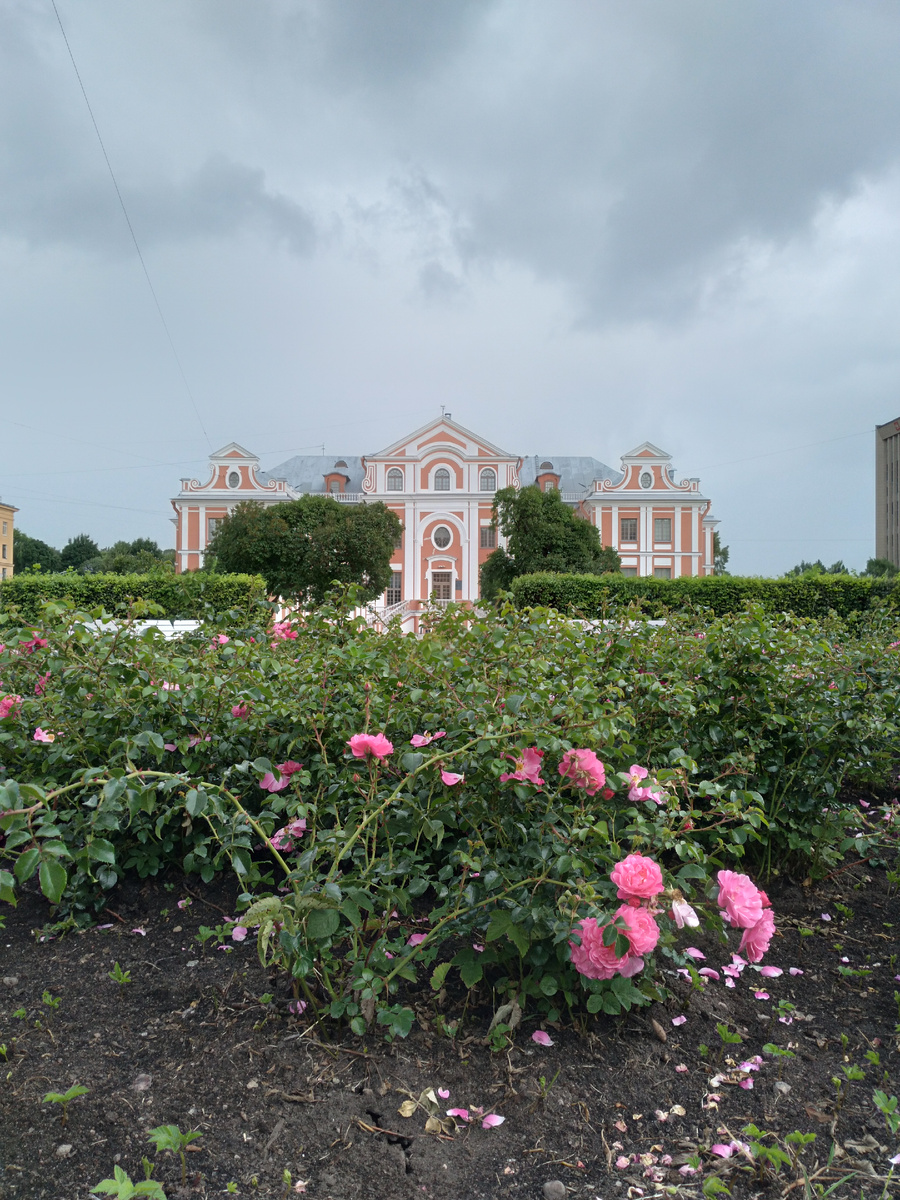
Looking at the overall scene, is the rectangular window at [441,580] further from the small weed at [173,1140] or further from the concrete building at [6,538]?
the concrete building at [6,538]

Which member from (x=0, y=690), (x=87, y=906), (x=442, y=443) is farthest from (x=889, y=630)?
(x=442, y=443)

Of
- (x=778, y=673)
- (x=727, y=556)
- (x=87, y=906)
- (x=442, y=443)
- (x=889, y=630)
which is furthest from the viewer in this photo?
(x=727, y=556)

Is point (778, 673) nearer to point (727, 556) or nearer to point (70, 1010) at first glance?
point (70, 1010)

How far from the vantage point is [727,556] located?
6469 cm

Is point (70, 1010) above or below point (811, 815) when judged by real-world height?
below

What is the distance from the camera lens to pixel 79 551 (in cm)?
6356

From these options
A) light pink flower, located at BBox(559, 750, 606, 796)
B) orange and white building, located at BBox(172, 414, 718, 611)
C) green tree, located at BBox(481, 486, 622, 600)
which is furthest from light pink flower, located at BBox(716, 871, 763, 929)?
orange and white building, located at BBox(172, 414, 718, 611)

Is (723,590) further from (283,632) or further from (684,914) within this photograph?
(684,914)

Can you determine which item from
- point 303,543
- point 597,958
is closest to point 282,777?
point 597,958

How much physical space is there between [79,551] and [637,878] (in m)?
69.7

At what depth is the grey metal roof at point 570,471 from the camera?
4678cm

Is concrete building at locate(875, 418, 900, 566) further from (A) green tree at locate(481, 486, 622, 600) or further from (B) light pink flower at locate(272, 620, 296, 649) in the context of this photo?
(B) light pink flower at locate(272, 620, 296, 649)

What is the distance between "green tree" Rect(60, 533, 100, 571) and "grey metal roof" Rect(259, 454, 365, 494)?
2490 cm

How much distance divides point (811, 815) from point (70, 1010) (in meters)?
2.47
